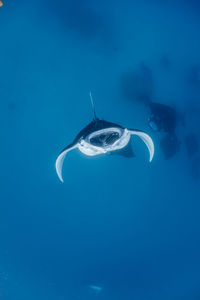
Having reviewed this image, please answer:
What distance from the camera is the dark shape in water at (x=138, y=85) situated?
37.4 feet

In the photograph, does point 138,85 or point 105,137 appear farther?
point 138,85

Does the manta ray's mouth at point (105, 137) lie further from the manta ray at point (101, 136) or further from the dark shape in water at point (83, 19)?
the dark shape in water at point (83, 19)

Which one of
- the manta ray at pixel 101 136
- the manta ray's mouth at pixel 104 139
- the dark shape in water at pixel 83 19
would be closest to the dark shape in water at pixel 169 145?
the dark shape in water at pixel 83 19

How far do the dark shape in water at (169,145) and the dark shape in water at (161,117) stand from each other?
0.44 meters

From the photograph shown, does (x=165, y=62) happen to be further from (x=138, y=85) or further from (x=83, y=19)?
(x=83, y=19)

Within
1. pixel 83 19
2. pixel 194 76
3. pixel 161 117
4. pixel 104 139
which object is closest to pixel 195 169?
pixel 161 117

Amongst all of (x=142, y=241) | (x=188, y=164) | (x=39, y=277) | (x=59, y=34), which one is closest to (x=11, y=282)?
(x=39, y=277)

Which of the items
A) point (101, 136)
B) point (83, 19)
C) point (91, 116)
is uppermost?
point (83, 19)

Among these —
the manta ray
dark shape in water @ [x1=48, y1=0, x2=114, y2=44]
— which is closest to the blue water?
dark shape in water @ [x1=48, y1=0, x2=114, y2=44]

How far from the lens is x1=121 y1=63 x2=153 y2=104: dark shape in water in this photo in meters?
11.4

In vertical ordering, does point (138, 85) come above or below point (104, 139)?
above

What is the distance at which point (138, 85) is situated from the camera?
460 inches

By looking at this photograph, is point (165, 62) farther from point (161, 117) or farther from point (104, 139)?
point (104, 139)

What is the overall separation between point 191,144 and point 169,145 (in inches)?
61.3
